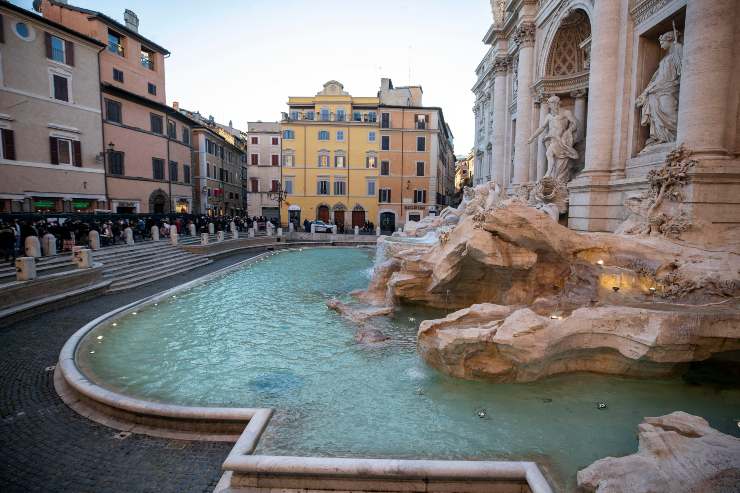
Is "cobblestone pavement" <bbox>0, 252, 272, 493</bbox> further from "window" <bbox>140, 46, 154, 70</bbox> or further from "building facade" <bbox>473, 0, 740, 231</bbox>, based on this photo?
"window" <bbox>140, 46, 154, 70</bbox>

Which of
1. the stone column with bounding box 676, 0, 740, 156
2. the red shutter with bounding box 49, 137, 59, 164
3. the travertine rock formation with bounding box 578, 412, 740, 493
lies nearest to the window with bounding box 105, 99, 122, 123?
the red shutter with bounding box 49, 137, 59, 164

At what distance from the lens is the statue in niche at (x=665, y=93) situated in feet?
33.0

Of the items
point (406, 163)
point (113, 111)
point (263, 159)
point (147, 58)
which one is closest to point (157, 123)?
point (113, 111)

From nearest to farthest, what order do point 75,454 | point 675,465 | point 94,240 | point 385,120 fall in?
point 675,465 < point 75,454 < point 94,240 < point 385,120

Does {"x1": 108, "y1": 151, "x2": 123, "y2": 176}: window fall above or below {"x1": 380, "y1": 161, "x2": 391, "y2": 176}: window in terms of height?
below

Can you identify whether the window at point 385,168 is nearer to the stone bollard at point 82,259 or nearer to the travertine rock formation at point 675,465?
the stone bollard at point 82,259

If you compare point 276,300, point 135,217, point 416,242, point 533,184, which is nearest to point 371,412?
point 276,300

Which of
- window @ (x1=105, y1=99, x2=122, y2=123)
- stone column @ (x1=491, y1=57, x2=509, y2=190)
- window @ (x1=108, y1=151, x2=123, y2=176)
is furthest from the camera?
window @ (x1=108, y1=151, x2=123, y2=176)

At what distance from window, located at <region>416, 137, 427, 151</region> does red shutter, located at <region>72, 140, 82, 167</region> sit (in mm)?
28629

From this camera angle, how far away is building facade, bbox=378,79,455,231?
40438mm

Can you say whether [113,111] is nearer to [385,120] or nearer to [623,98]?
[385,120]

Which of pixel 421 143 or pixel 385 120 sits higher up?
pixel 385 120

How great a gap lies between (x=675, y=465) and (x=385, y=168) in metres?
38.7

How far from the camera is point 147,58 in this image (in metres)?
29.7
